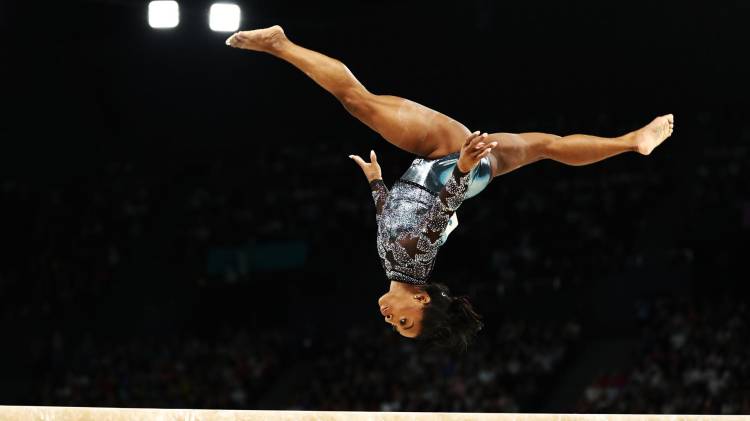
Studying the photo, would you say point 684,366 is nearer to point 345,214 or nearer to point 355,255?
point 355,255

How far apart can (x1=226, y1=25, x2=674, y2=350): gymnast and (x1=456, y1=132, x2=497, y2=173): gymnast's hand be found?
0.10 meters

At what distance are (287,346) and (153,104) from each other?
5059mm

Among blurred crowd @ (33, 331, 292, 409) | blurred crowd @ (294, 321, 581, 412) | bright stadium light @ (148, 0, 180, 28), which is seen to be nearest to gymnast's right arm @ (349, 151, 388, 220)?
bright stadium light @ (148, 0, 180, 28)

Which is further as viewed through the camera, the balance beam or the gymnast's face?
the gymnast's face

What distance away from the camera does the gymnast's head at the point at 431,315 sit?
17.5ft

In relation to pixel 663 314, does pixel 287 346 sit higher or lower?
lower

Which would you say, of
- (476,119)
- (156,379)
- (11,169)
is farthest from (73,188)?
(476,119)

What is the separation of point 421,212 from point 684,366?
7.54 meters

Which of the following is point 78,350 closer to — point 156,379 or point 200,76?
point 156,379

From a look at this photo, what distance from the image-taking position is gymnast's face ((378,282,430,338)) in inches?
210

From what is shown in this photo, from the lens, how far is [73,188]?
17.2 meters

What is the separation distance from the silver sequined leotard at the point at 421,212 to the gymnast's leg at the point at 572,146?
0.56 feet

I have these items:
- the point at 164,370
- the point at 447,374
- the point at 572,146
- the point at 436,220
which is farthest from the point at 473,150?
the point at 164,370

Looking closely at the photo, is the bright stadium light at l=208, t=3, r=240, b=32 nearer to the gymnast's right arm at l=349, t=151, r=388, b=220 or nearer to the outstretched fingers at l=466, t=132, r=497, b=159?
the gymnast's right arm at l=349, t=151, r=388, b=220
